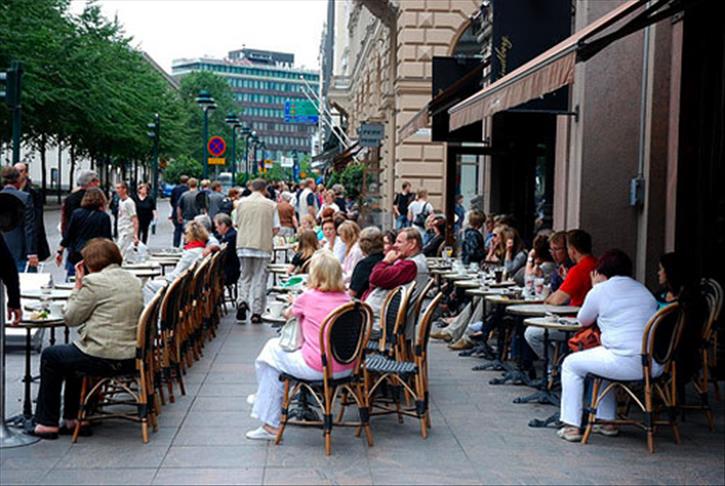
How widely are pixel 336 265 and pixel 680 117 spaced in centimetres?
508

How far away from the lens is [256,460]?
277 inches

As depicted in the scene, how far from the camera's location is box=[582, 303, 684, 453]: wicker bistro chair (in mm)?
7430

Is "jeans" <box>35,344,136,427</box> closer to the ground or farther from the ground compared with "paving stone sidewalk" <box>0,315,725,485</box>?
farther from the ground

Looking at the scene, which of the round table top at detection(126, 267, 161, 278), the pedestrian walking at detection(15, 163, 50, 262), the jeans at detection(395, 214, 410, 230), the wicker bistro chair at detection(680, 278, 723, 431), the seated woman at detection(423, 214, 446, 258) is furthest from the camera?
the jeans at detection(395, 214, 410, 230)

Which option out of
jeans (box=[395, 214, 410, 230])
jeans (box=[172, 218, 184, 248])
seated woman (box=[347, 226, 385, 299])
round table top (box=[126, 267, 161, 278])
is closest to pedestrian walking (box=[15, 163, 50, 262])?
round table top (box=[126, 267, 161, 278])

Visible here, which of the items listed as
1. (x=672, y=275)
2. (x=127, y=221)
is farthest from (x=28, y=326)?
(x=127, y=221)

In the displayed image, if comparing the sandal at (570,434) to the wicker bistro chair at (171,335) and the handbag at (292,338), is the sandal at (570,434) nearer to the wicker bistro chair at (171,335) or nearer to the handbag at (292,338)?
the handbag at (292,338)

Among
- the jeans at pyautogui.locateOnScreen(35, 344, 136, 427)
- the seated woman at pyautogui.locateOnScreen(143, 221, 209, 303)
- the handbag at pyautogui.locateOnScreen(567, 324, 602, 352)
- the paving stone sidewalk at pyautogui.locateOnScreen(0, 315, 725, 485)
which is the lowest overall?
the paving stone sidewalk at pyautogui.locateOnScreen(0, 315, 725, 485)

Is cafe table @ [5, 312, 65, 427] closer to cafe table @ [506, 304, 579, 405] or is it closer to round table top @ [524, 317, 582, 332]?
round table top @ [524, 317, 582, 332]

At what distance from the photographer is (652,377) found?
7527 millimetres

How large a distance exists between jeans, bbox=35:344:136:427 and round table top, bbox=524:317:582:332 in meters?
3.14

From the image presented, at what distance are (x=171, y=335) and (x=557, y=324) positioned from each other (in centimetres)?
330

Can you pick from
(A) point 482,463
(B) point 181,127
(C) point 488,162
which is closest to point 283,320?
(A) point 482,463

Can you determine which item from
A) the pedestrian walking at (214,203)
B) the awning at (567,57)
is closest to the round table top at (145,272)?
the awning at (567,57)
